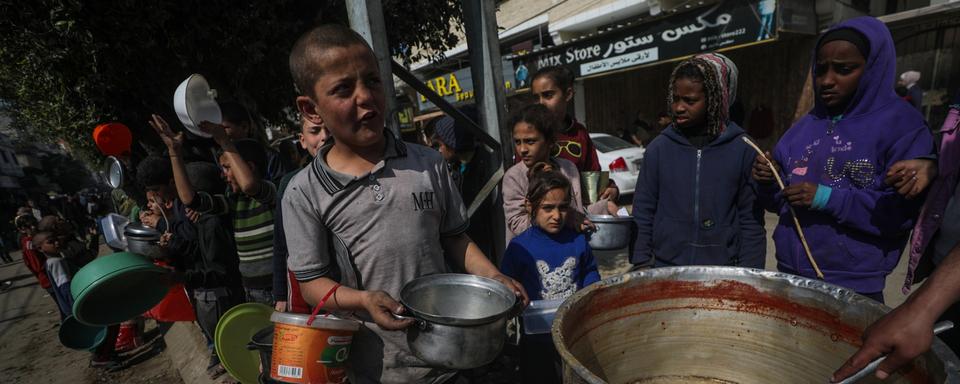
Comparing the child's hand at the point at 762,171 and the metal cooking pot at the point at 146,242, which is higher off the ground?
the child's hand at the point at 762,171

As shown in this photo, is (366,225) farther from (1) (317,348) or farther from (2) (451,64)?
(2) (451,64)

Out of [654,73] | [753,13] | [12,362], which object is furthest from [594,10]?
[12,362]

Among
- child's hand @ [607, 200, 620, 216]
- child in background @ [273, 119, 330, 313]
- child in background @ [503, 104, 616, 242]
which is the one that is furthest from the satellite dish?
child's hand @ [607, 200, 620, 216]

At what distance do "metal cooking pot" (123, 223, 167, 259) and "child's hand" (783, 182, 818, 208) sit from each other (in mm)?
3608

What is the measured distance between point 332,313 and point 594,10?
1163 centimetres

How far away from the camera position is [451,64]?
15562 mm

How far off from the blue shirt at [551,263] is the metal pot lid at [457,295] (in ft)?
2.66

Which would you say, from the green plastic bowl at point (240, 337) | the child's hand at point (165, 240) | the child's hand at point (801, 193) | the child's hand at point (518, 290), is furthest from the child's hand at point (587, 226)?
the child's hand at point (165, 240)

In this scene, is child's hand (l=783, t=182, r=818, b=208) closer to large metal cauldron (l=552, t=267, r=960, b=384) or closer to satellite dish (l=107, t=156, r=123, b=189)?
large metal cauldron (l=552, t=267, r=960, b=384)

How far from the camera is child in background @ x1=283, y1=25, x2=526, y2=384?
4.26ft

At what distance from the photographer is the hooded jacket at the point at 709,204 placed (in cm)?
193

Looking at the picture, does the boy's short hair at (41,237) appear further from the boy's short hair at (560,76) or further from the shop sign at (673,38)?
the shop sign at (673,38)

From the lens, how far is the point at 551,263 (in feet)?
7.04

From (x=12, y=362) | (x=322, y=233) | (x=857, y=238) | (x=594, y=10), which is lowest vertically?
(x=12, y=362)
